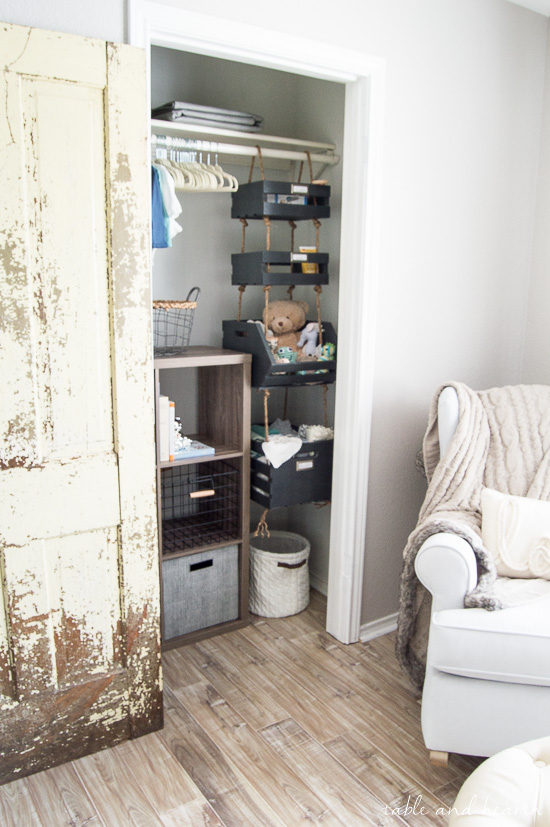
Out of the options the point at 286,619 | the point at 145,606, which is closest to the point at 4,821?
the point at 145,606

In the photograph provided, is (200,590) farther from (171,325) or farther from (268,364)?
(171,325)

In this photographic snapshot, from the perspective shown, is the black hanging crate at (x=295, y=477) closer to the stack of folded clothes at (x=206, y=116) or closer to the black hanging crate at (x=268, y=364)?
the black hanging crate at (x=268, y=364)

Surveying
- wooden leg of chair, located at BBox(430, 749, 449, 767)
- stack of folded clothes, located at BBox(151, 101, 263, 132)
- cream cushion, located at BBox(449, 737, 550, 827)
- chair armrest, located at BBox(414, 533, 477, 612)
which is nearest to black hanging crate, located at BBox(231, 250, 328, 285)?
stack of folded clothes, located at BBox(151, 101, 263, 132)

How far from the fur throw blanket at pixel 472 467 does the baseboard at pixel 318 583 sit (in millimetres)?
817

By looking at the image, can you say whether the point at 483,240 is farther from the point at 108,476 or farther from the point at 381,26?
the point at 108,476

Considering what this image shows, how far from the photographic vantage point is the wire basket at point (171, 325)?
246cm

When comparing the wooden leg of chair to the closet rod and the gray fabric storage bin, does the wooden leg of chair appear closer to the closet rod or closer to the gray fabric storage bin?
the gray fabric storage bin

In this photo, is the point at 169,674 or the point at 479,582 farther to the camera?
the point at 169,674

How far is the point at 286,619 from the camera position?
289 centimetres

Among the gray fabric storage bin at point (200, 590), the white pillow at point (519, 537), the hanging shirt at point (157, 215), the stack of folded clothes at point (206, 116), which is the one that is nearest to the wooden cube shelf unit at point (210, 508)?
the gray fabric storage bin at point (200, 590)

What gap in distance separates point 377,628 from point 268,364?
1.18 m

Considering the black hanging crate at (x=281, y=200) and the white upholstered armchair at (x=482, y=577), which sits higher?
the black hanging crate at (x=281, y=200)

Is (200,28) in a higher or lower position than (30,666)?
higher

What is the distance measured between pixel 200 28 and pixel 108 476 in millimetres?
1334
